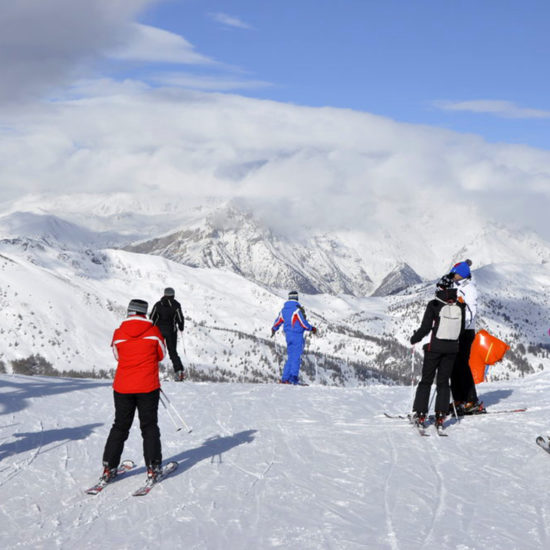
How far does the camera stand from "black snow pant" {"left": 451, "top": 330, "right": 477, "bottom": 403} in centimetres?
1451

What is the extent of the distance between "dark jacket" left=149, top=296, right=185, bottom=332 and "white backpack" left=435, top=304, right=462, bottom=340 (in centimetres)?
1041

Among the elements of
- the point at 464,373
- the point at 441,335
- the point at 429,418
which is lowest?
the point at 429,418

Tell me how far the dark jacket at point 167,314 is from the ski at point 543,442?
1177 centimetres

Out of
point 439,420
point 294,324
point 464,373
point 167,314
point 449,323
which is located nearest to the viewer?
point 449,323

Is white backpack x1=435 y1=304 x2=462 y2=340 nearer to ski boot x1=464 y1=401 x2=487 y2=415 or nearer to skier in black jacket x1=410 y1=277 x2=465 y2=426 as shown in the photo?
skier in black jacket x1=410 y1=277 x2=465 y2=426

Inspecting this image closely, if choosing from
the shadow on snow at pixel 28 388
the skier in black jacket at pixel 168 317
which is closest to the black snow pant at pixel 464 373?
the skier in black jacket at pixel 168 317

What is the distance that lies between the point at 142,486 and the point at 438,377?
6.04 m

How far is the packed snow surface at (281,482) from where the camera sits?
832cm

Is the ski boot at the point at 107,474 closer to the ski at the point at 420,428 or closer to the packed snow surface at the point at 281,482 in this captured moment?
the packed snow surface at the point at 281,482

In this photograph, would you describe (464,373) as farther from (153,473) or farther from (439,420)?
(153,473)

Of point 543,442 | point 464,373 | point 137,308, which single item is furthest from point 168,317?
point 543,442

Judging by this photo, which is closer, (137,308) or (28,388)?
(137,308)

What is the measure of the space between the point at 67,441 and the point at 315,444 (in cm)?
457

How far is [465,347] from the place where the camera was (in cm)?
1454
